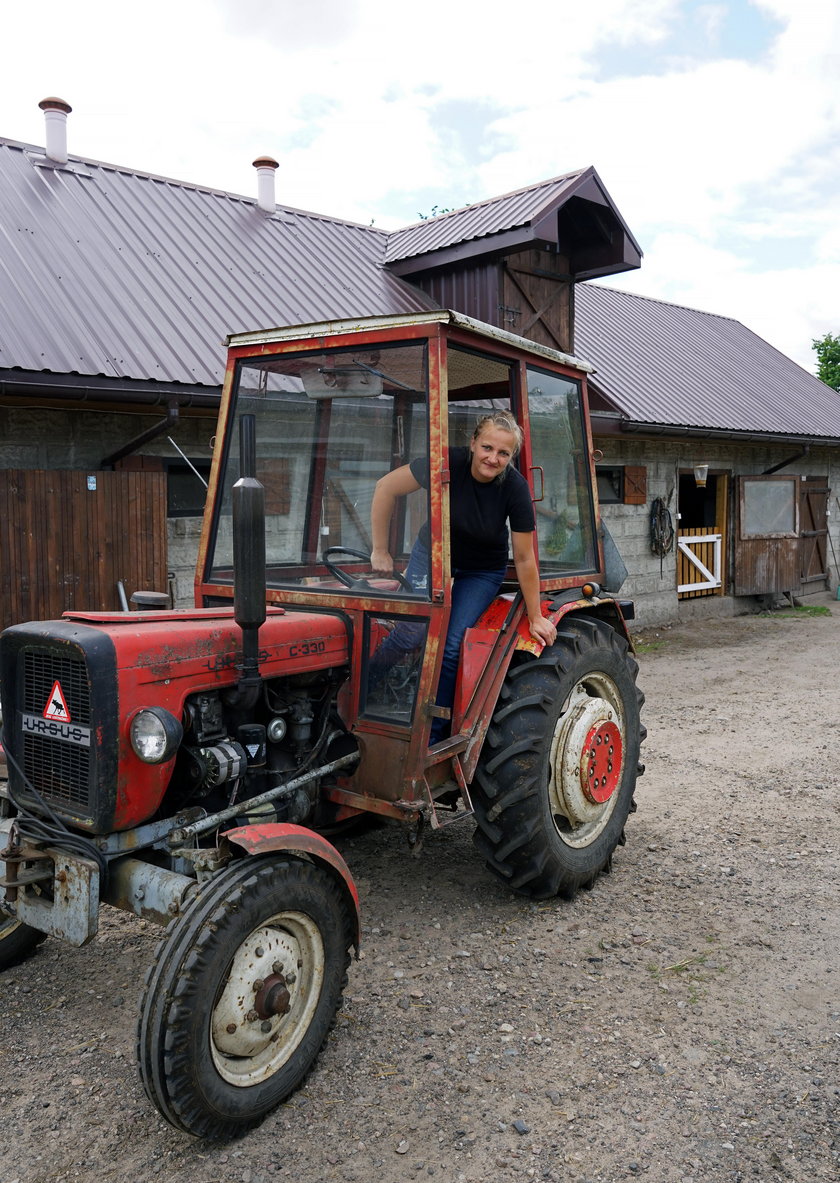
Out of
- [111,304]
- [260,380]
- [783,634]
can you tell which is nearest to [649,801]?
[260,380]

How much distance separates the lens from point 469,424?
351cm

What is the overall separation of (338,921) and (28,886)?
88cm

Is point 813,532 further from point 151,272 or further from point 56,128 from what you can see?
point 56,128

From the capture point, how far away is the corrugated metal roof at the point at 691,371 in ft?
39.3

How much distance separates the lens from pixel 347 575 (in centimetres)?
334

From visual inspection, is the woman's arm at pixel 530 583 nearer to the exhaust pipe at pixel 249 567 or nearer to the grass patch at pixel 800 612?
the exhaust pipe at pixel 249 567

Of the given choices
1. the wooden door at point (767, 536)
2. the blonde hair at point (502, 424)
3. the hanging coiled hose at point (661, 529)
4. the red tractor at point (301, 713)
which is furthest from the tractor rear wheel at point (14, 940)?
the wooden door at point (767, 536)

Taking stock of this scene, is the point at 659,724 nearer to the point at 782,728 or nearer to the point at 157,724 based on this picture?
the point at 782,728

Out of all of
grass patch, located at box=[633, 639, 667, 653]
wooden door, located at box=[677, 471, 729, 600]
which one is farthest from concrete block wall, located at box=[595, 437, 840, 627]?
grass patch, located at box=[633, 639, 667, 653]

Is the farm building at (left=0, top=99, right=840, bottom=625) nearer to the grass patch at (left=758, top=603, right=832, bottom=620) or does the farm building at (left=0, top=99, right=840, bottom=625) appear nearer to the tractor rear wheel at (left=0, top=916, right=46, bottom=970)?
the grass patch at (left=758, top=603, right=832, bottom=620)

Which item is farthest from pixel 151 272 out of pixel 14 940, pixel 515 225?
pixel 14 940

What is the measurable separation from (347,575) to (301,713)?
55cm

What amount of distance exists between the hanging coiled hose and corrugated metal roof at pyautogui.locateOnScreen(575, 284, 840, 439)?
1.09 metres

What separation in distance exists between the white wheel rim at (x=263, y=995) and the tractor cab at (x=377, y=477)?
72 centimetres
